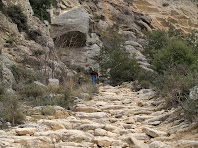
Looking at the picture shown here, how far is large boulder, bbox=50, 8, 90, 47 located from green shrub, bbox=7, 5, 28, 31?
2.82 metres

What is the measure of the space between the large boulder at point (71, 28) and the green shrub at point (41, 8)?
0.85 m

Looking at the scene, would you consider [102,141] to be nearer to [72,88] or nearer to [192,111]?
[192,111]

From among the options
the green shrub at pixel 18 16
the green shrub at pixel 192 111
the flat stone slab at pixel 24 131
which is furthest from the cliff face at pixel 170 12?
the flat stone slab at pixel 24 131

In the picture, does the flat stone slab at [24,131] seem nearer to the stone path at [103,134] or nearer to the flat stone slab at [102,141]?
the stone path at [103,134]

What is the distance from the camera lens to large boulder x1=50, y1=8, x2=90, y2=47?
19156 mm

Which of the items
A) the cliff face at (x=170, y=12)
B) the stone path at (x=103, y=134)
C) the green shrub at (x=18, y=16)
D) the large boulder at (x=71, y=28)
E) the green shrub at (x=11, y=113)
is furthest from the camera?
the cliff face at (x=170, y=12)

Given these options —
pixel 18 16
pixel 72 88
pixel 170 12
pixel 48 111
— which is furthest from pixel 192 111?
pixel 170 12

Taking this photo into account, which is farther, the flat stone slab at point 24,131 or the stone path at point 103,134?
the flat stone slab at point 24,131

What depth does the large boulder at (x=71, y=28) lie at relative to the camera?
19.2 m

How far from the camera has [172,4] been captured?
138 feet

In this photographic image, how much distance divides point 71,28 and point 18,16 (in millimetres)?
4459

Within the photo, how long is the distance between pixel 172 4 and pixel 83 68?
99.2 feet

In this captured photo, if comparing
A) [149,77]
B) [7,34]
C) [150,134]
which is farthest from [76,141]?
[7,34]

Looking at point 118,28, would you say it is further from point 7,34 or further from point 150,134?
point 150,134
